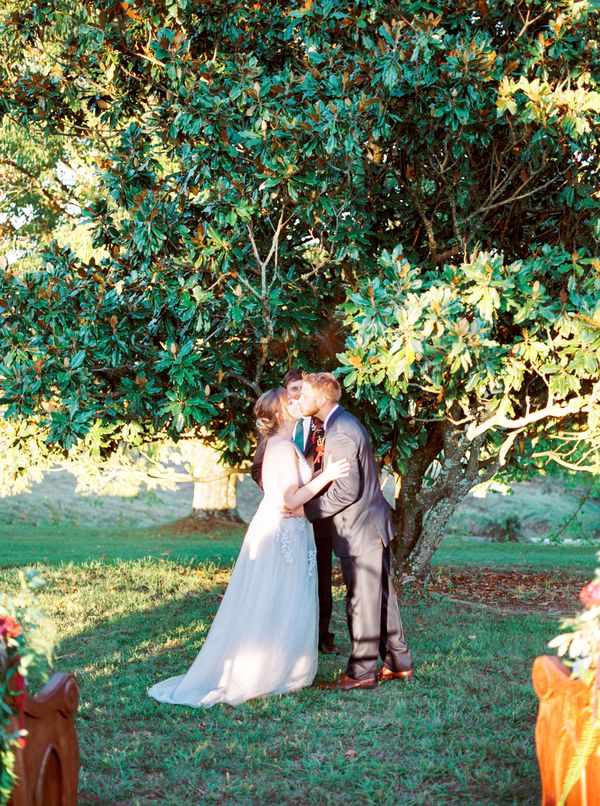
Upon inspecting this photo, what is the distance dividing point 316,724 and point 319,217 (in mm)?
4689

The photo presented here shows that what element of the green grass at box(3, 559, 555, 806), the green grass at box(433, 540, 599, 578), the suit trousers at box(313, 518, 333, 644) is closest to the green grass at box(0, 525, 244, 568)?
the green grass at box(433, 540, 599, 578)

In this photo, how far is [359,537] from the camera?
21.0 feet

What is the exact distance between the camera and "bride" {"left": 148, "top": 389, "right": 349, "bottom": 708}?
6.21 metres

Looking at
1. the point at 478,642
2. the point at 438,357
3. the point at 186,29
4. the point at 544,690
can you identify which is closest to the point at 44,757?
the point at 544,690

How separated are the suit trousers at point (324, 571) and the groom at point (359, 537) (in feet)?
4.04

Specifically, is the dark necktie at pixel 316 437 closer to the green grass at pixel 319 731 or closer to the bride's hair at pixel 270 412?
the bride's hair at pixel 270 412

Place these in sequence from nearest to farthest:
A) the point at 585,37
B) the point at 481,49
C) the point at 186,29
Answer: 1. the point at 481,49
2. the point at 585,37
3. the point at 186,29

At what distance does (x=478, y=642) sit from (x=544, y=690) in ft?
13.8

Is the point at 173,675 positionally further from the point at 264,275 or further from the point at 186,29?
the point at 186,29

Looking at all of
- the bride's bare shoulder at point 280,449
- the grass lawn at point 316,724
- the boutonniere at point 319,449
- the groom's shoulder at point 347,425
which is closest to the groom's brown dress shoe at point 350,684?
the grass lawn at point 316,724

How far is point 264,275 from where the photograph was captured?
27.2ft

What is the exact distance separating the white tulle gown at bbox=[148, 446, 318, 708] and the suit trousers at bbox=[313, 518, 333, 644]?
1.08 meters

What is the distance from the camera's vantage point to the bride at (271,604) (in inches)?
245

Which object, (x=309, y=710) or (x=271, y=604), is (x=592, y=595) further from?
(x=271, y=604)
